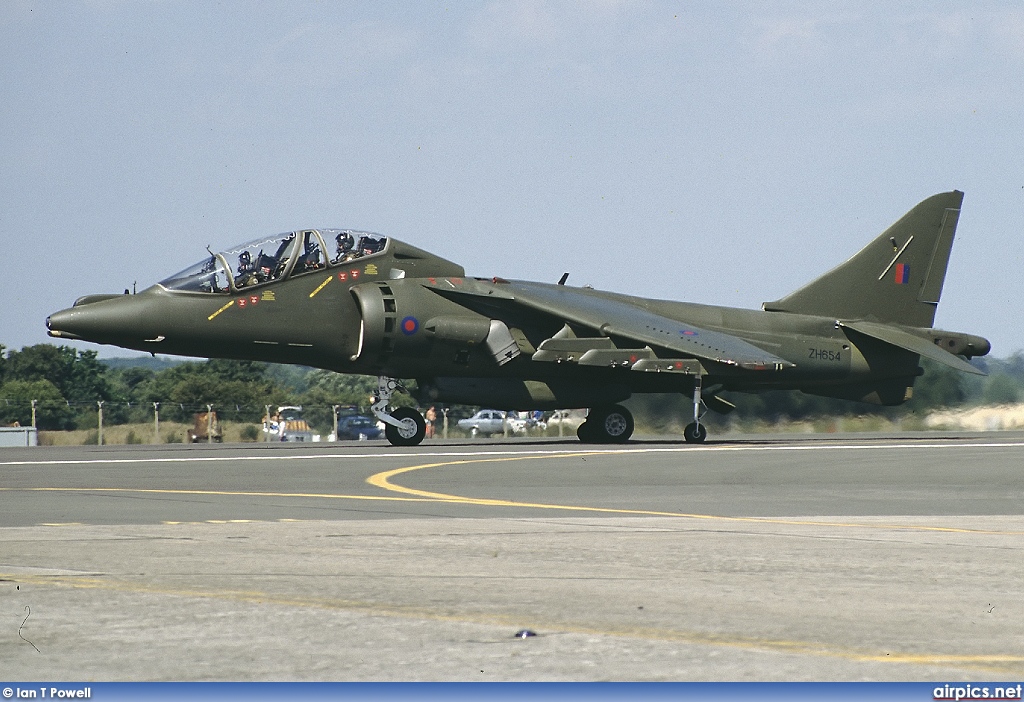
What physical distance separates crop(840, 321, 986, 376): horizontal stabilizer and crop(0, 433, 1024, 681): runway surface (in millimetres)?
12662

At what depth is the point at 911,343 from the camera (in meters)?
28.2

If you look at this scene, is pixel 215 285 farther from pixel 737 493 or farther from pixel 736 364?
pixel 737 493

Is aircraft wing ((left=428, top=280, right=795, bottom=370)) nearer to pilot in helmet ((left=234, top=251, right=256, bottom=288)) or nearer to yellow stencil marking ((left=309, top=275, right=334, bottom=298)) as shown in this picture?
yellow stencil marking ((left=309, top=275, right=334, bottom=298))

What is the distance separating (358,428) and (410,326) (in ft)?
67.7

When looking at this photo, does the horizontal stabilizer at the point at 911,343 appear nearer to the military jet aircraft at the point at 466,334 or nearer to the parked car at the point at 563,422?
the military jet aircraft at the point at 466,334

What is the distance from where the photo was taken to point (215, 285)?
914 inches

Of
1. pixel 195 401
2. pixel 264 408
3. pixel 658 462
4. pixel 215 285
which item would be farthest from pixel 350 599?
pixel 195 401

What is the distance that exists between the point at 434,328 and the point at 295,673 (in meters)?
19.5

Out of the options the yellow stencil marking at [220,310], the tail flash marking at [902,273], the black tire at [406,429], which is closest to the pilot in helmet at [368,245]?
the yellow stencil marking at [220,310]

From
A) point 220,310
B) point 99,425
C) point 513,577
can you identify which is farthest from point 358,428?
point 513,577

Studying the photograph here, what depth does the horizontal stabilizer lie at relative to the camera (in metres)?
27.7

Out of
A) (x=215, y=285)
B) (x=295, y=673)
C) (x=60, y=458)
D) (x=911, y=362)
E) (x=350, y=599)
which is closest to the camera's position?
(x=295, y=673)

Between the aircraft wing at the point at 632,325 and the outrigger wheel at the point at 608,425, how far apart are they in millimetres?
2018

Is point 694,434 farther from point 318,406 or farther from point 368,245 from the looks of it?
point 318,406
